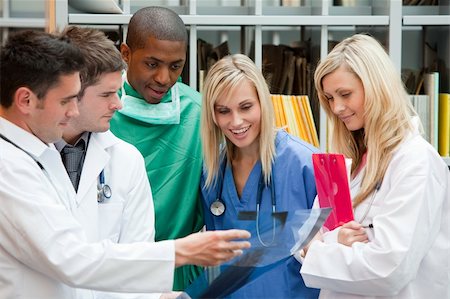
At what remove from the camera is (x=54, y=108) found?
64.7 inches

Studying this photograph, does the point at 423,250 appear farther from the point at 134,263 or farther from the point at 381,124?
the point at 134,263

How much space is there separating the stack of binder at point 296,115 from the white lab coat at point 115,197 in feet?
2.82

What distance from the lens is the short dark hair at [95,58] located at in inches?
75.9

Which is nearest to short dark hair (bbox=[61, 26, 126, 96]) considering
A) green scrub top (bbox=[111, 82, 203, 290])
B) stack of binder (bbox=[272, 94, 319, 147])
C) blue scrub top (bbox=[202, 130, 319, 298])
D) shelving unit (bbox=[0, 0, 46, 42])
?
shelving unit (bbox=[0, 0, 46, 42])

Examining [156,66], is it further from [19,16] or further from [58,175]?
[58,175]

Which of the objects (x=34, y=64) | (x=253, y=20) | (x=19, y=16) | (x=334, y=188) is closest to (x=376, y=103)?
(x=334, y=188)

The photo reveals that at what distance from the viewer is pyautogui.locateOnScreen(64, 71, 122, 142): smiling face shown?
6.37 feet

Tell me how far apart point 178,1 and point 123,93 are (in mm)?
840

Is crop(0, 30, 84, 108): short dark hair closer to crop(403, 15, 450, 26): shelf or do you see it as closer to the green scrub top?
the green scrub top

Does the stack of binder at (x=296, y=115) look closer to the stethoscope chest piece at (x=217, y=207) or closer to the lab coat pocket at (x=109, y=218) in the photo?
the stethoscope chest piece at (x=217, y=207)

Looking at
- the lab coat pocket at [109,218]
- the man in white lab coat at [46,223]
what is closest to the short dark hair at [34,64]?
the man in white lab coat at [46,223]

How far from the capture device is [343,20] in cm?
285

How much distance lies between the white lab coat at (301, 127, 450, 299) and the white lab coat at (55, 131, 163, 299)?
1.43 ft

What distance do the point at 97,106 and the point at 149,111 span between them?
0.45 meters
